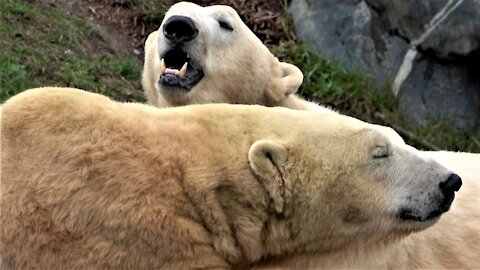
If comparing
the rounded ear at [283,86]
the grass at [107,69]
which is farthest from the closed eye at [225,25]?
the grass at [107,69]

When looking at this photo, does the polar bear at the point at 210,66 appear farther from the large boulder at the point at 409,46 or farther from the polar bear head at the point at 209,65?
the large boulder at the point at 409,46

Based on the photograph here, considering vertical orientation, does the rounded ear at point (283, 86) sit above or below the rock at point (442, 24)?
above

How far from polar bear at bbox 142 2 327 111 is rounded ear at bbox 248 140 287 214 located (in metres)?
2.09

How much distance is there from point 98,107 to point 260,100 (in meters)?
2.52

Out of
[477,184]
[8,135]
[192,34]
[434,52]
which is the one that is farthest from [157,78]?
[434,52]

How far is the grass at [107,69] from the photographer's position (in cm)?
673

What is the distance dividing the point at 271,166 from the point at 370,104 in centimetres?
590

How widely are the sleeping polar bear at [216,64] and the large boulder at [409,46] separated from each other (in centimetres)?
329

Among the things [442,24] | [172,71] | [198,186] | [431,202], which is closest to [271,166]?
[198,186]

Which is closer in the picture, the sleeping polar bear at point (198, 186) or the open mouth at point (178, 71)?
the sleeping polar bear at point (198, 186)

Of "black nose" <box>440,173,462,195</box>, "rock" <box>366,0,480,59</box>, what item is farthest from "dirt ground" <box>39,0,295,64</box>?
"black nose" <box>440,173,462,195</box>

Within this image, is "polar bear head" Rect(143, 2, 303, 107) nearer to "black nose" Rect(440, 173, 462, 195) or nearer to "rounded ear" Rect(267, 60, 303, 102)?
"rounded ear" Rect(267, 60, 303, 102)

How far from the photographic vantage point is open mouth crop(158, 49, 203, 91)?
504cm

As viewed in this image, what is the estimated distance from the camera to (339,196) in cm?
305
